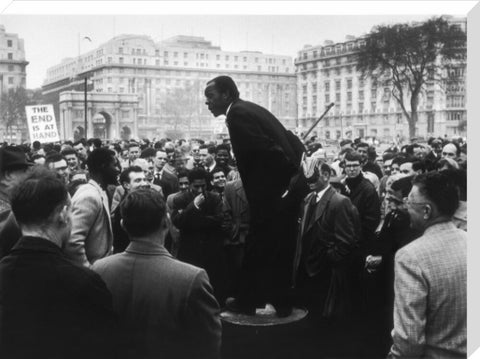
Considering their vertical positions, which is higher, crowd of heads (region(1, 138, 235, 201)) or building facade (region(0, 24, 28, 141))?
building facade (region(0, 24, 28, 141))

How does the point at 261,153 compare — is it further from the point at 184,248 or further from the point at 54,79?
the point at 54,79

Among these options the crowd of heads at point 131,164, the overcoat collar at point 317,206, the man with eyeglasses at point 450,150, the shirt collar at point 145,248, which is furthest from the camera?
the man with eyeglasses at point 450,150

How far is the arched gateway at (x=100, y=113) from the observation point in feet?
15.9

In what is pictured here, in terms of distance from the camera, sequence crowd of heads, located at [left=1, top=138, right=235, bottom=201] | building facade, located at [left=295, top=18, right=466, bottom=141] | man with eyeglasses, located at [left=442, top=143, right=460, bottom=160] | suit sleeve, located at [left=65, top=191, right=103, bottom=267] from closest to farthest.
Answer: suit sleeve, located at [left=65, top=191, right=103, bottom=267], crowd of heads, located at [left=1, top=138, right=235, bottom=201], building facade, located at [left=295, top=18, right=466, bottom=141], man with eyeglasses, located at [left=442, top=143, right=460, bottom=160]

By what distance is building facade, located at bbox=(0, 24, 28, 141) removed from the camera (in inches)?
170

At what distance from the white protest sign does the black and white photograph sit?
123cm

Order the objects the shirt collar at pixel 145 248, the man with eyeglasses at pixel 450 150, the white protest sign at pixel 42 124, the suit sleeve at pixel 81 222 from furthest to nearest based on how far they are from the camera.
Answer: the white protest sign at pixel 42 124
the man with eyeglasses at pixel 450 150
the suit sleeve at pixel 81 222
the shirt collar at pixel 145 248

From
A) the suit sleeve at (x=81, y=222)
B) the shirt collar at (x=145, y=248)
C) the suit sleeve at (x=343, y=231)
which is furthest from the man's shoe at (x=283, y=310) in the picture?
the shirt collar at (x=145, y=248)

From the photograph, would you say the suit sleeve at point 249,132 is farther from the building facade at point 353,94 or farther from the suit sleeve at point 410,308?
the suit sleeve at point 410,308

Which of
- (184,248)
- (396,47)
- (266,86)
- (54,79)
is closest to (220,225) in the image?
(184,248)

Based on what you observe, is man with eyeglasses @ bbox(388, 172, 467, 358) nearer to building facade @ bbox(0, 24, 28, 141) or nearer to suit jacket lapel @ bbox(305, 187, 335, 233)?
suit jacket lapel @ bbox(305, 187, 335, 233)

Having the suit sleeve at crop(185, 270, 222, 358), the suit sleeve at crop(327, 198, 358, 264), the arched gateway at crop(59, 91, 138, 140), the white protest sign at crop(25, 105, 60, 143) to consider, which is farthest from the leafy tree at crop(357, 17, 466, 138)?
the white protest sign at crop(25, 105, 60, 143)

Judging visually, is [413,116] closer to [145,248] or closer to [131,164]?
[145,248]

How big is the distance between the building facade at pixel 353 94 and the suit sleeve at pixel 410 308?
6.75 ft
